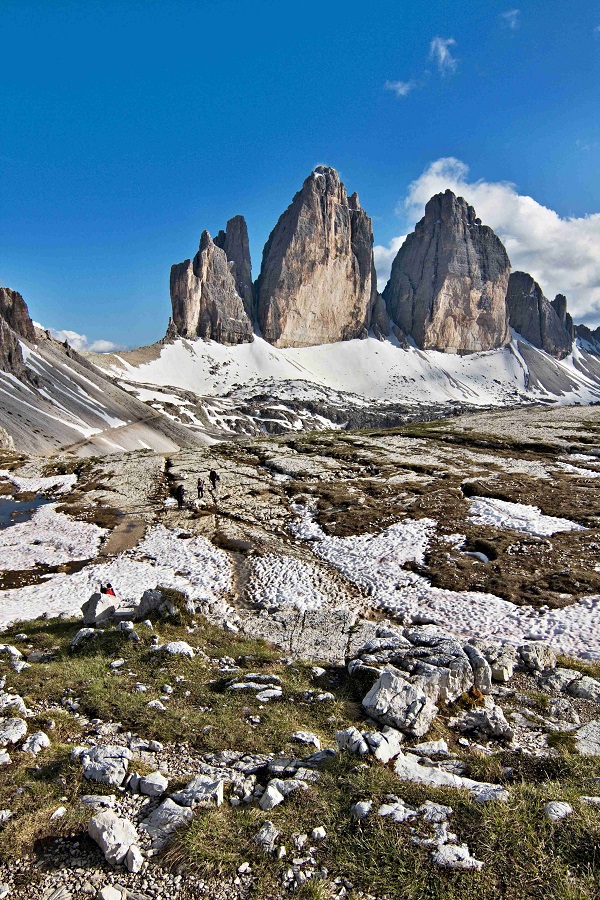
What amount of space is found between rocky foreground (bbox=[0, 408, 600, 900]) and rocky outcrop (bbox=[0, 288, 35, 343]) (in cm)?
12035

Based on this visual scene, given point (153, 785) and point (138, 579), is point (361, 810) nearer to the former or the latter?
point (153, 785)

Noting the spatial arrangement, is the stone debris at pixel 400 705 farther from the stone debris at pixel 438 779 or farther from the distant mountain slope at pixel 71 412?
the distant mountain slope at pixel 71 412

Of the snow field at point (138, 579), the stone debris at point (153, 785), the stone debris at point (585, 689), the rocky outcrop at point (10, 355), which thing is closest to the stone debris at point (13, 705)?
the stone debris at point (153, 785)

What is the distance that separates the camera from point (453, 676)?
37.8ft

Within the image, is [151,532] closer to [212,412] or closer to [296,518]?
[296,518]

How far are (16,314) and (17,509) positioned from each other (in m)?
111

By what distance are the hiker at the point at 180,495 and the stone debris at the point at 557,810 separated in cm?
3456

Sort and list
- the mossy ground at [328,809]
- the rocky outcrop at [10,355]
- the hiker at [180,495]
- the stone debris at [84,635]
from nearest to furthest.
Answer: the mossy ground at [328,809], the stone debris at [84,635], the hiker at [180,495], the rocky outcrop at [10,355]

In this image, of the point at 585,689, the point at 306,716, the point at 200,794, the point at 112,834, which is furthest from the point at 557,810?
the point at 585,689

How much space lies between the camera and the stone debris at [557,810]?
262 inches

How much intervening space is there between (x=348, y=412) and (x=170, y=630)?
179 m

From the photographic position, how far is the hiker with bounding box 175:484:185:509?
3972 centimetres

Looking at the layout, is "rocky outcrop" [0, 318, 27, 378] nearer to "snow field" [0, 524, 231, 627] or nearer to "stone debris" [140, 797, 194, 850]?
"snow field" [0, 524, 231, 627]

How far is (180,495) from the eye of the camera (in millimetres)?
42656
